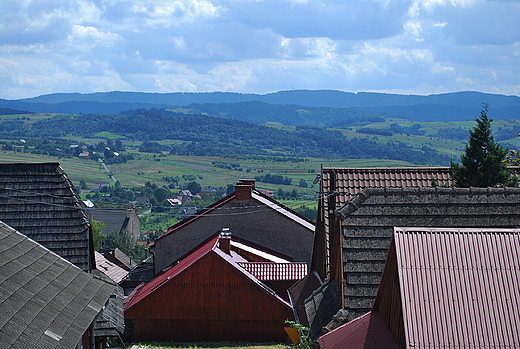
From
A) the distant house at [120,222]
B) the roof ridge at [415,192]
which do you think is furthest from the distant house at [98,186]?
the roof ridge at [415,192]

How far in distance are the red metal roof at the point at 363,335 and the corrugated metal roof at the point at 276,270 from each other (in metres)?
14.8

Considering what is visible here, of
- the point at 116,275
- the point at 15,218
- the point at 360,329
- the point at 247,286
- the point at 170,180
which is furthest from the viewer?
the point at 170,180

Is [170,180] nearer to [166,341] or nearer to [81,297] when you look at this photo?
[166,341]

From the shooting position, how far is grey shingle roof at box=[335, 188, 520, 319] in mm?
10195

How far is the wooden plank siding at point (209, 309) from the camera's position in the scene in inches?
937

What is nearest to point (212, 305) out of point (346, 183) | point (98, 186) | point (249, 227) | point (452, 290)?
point (249, 227)

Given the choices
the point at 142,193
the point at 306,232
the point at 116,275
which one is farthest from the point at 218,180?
the point at 306,232

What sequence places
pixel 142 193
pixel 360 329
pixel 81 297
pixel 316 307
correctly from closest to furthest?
pixel 360 329 → pixel 81 297 → pixel 316 307 → pixel 142 193

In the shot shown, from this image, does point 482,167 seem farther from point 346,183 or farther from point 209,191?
point 209,191

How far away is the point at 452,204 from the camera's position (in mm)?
10289

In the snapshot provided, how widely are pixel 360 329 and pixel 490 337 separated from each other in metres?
2.42

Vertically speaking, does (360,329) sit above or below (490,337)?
below

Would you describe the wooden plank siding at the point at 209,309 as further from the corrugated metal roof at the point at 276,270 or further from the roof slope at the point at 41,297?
the roof slope at the point at 41,297

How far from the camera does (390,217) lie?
10539mm
